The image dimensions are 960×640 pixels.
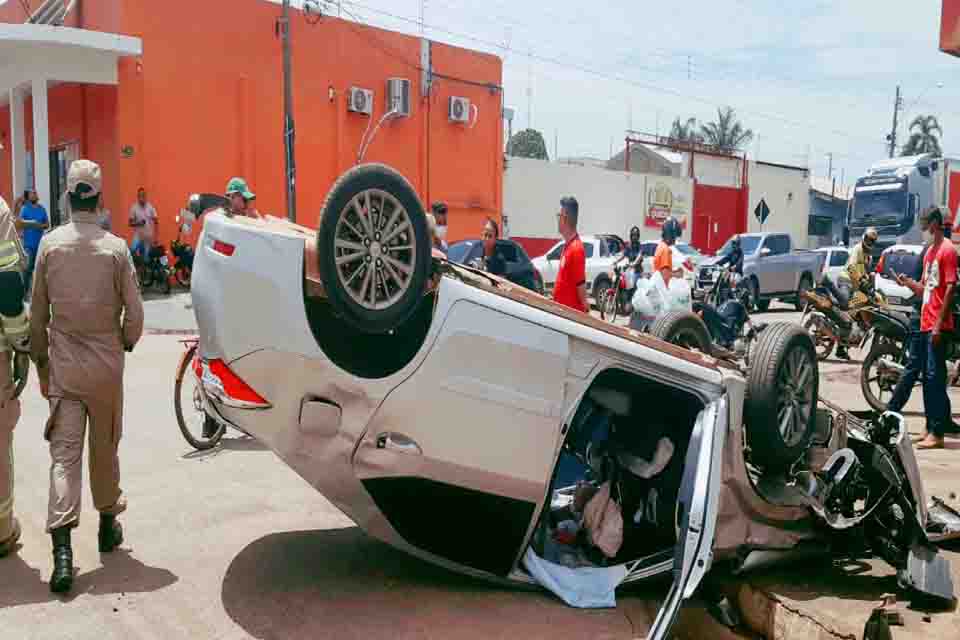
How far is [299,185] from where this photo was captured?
21469 millimetres

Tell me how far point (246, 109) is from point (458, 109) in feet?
22.4

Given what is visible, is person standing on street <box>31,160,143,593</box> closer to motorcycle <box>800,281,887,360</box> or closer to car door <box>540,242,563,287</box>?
motorcycle <box>800,281,887,360</box>

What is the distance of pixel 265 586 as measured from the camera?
404cm

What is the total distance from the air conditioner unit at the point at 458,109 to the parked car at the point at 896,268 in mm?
13345

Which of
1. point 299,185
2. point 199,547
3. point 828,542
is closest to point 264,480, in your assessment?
point 199,547

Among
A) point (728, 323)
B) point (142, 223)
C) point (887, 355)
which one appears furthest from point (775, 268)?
point (142, 223)

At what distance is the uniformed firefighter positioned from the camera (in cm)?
422

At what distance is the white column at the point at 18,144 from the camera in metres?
19.0

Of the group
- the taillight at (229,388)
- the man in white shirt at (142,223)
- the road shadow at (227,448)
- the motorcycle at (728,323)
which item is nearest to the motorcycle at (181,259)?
the man in white shirt at (142,223)

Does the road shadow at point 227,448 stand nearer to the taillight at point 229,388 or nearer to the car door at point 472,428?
the taillight at point 229,388

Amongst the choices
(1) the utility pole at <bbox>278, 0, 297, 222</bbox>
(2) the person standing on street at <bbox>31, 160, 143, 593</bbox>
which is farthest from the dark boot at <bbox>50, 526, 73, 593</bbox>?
(1) the utility pole at <bbox>278, 0, 297, 222</bbox>

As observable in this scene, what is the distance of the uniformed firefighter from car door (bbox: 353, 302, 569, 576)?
1.99 metres

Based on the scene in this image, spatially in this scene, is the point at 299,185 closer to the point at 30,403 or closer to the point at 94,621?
the point at 30,403

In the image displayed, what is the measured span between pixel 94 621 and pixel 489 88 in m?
23.6
